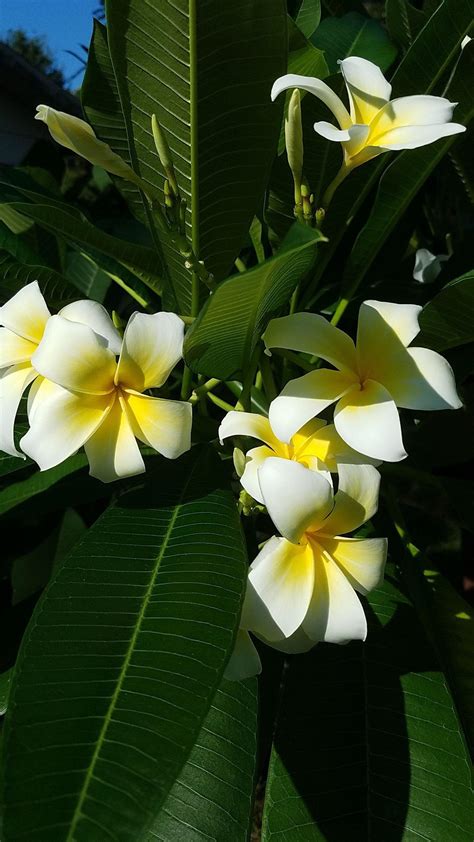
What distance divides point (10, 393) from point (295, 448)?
29 centimetres

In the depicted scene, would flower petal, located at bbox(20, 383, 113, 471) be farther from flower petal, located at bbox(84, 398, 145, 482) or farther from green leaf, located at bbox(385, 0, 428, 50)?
green leaf, located at bbox(385, 0, 428, 50)

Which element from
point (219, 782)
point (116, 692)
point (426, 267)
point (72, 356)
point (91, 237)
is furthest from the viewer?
point (426, 267)

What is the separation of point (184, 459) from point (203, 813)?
1.24 feet

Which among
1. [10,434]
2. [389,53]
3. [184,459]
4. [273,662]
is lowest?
[273,662]

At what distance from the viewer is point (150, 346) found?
0.69 metres

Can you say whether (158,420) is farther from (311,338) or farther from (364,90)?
(364,90)

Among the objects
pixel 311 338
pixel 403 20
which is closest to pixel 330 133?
pixel 311 338

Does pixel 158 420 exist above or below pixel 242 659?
above

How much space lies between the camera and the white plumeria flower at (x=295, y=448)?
0.69 metres

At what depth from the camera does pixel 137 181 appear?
2.78 ft

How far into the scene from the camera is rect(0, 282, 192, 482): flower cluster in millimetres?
670

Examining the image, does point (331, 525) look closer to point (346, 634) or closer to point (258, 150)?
point (346, 634)

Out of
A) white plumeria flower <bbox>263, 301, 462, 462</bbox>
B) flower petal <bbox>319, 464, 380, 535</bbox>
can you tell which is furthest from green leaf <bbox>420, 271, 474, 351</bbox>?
flower petal <bbox>319, 464, 380, 535</bbox>

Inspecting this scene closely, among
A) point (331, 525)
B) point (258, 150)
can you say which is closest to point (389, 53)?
point (258, 150)
